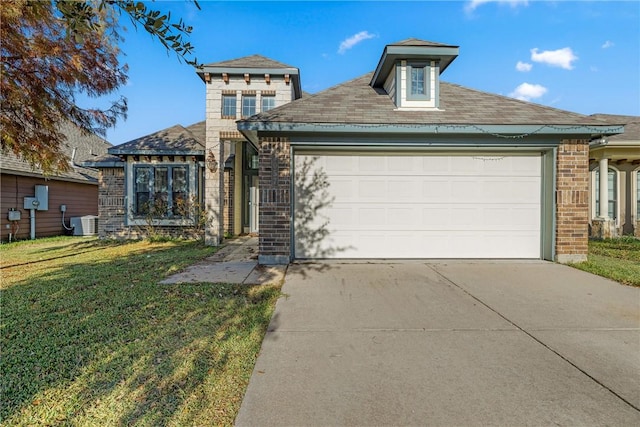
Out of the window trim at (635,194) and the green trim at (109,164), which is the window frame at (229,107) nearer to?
the green trim at (109,164)

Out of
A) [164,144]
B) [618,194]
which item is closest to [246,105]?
[164,144]

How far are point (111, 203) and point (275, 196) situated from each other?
7.64 meters

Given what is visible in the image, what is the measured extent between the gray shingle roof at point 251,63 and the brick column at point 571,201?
7991 millimetres

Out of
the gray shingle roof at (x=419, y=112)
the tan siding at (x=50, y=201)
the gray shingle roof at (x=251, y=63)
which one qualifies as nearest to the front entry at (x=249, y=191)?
the gray shingle roof at (x=251, y=63)

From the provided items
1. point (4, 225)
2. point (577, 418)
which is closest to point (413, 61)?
point (577, 418)

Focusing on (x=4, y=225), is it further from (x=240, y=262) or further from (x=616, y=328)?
(x=616, y=328)

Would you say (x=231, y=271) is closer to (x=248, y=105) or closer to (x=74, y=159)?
(x=248, y=105)

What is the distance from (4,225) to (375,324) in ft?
43.7

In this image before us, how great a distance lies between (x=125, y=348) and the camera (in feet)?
9.67

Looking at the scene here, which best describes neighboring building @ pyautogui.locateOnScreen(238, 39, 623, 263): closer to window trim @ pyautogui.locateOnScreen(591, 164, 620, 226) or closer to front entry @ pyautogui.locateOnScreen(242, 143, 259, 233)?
front entry @ pyautogui.locateOnScreen(242, 143, 259, 233)

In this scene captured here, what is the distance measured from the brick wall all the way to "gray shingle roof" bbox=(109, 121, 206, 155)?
3.12 ft

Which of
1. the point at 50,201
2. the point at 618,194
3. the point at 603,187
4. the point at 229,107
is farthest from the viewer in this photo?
the point at 50,201

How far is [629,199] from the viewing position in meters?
11.2

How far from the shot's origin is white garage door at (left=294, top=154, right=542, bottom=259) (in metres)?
6.85
